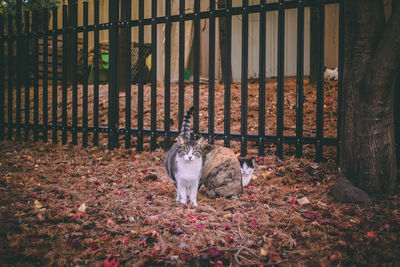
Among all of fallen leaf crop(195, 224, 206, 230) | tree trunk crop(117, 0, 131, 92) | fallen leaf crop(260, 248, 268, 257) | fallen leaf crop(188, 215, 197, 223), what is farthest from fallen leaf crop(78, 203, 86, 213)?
tree trunk crop(117, 0, 131, 92)

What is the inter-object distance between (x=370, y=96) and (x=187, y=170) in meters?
1.80

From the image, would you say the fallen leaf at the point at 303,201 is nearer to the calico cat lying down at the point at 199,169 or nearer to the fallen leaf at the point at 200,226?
the calico cat lying down at the point at 199,169

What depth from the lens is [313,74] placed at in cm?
730

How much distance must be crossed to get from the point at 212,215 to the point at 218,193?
47 centimetres

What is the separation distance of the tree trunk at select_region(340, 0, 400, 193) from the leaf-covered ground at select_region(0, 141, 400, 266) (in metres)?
0.27

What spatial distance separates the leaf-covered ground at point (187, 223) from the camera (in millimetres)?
2045

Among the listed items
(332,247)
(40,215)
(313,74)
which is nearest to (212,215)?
(332,247)

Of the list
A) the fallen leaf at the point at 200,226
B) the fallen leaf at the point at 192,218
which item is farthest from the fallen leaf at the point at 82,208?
the fallen leaf at the point at 200,226

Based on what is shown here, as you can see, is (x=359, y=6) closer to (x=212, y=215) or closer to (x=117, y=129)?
(x=212, y=215)

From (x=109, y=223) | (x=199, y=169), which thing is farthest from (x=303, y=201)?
(x=109, y=223)

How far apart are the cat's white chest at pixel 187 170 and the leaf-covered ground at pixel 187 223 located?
0.92ft

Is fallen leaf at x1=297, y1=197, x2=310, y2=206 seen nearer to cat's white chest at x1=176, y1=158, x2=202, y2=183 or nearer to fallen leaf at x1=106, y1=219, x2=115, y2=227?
cat's white chest at x1=176, y1=158, x2=202, y2=183

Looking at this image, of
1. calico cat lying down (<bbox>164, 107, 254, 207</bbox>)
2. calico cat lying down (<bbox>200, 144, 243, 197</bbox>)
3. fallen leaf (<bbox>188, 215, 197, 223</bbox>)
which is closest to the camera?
fallen leaf (<bbox>188, 215, 197, 223</bbox>)

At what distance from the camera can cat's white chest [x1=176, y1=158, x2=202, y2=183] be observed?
9.50 ft
